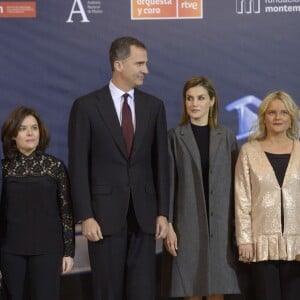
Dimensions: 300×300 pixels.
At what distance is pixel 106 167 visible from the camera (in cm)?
320

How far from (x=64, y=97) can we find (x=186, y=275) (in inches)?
52.4

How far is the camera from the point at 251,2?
13.5 feet

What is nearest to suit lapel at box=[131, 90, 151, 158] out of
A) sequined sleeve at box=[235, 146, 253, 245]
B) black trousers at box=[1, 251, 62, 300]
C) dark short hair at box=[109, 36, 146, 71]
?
dark short hair at box=[109, 36, 146, 71]

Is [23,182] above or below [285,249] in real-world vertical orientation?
above

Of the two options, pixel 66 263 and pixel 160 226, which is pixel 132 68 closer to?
pixel 160 226

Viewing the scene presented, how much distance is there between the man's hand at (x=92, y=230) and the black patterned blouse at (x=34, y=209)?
0.37 feet

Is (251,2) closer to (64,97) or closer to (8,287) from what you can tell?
(64,97)

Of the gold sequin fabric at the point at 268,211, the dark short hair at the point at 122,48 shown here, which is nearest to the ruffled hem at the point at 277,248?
the gold sequin fabric at the point at 268,211

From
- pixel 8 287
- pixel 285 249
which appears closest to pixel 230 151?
pixel 285 249

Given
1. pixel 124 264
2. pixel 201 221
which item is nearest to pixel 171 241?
pixel 201 221

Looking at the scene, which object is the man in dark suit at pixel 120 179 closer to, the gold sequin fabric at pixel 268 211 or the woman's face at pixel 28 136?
the woman's face at pixel 28 136

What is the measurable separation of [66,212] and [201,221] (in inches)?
28.0

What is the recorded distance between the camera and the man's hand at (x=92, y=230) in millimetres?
3139

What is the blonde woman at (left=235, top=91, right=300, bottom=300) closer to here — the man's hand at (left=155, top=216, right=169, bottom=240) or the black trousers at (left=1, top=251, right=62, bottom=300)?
the man's hand at (left=155, top=216, right=169, bottom=240)
